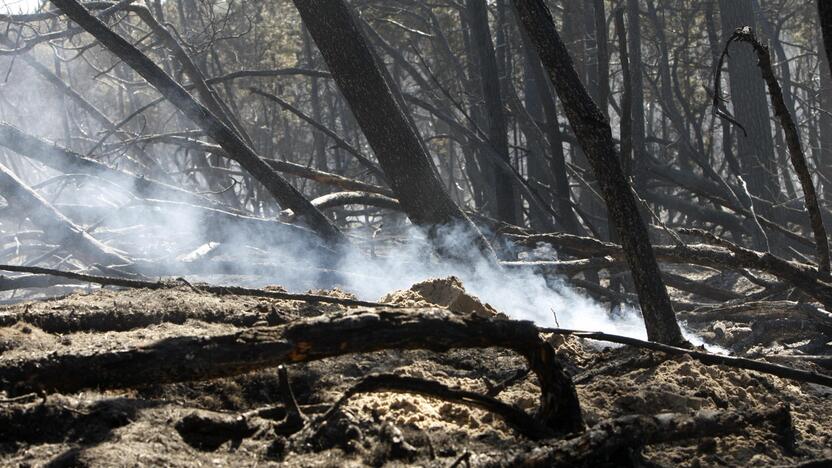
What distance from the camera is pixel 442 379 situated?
13.5 ft

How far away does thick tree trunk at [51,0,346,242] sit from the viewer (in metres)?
8.51


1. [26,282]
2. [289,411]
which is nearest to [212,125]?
[26,282]

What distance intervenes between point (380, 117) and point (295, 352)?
4.87 meters

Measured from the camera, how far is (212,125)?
870cm

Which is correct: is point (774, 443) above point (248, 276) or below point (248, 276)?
below

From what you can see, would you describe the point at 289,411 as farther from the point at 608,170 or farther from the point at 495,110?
the point at 495,110

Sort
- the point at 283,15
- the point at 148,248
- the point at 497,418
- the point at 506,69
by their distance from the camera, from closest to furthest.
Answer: the point at 497,418
the point at 148,248
the point at 506,69
the point at 283,15

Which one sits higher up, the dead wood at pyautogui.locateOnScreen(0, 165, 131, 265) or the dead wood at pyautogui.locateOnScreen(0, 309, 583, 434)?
the dead wood at pyautogui.locateOnScreen(0, 165, 131, 265)

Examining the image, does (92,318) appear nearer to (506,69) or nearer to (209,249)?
(209,249)

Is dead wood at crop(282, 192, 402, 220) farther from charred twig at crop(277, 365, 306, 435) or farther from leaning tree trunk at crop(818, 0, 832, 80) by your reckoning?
charred twig at crop(277, 365, 306, 435)

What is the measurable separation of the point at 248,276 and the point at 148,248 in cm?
332

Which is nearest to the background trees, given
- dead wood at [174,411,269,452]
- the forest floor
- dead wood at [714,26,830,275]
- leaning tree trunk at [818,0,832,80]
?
dead wood at [714,26,830,275]

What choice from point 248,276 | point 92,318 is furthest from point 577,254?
point 92,318

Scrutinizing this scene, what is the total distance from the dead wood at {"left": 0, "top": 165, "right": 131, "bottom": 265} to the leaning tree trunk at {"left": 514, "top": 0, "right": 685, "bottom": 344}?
5644 millimetres
